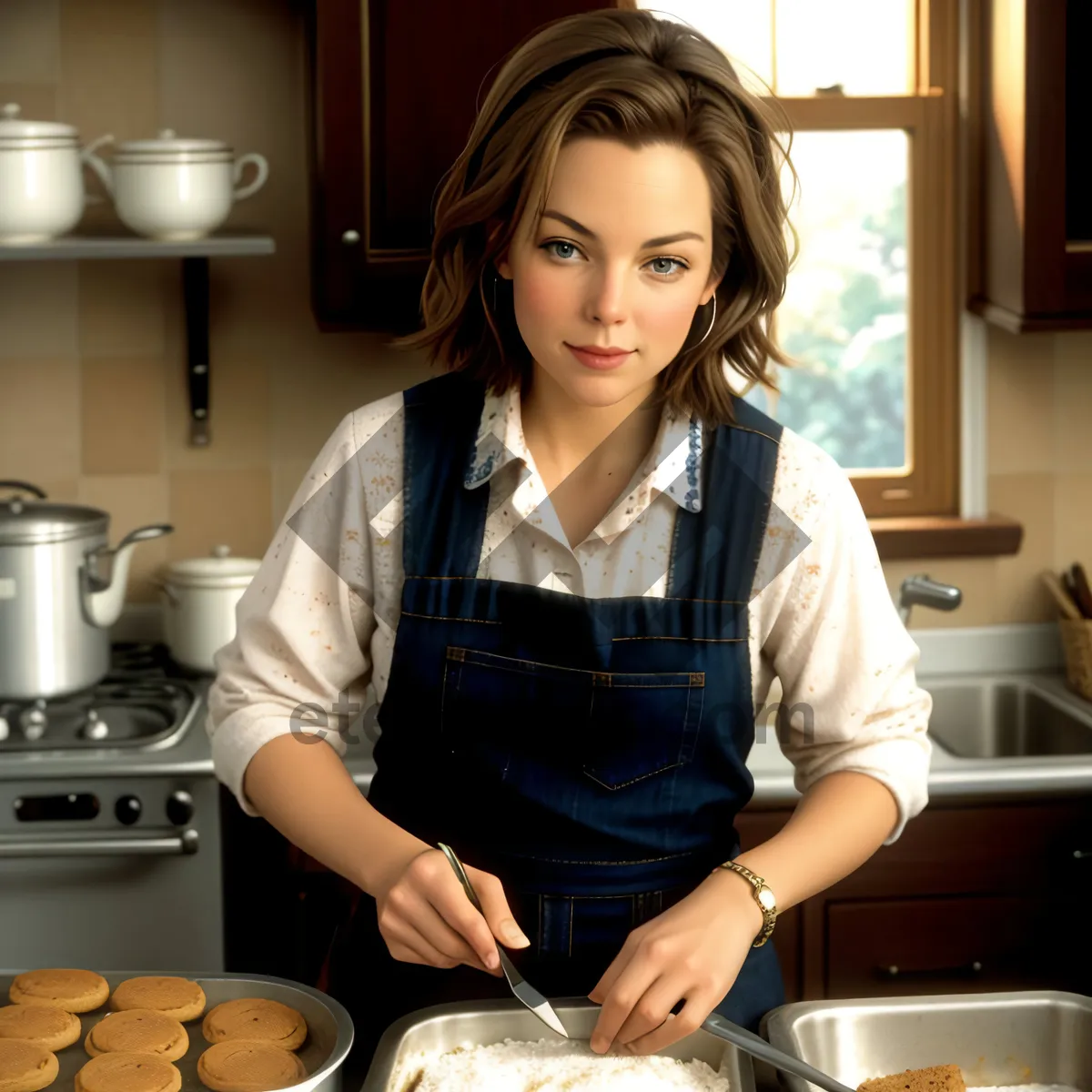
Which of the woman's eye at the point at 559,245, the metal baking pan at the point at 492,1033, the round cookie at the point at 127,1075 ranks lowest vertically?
the metal baking pan at the point at 492,1033

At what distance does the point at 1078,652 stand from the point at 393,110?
56.7 inches

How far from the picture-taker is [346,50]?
7.14 feet

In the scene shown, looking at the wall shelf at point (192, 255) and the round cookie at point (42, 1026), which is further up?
the wall shelf at point (192, 255)

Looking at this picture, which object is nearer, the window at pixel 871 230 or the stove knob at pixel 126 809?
the stove knob at pixel 126 809

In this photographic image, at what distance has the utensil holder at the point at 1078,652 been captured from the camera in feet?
8.34

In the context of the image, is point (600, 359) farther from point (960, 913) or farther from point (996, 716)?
point (996, 716)

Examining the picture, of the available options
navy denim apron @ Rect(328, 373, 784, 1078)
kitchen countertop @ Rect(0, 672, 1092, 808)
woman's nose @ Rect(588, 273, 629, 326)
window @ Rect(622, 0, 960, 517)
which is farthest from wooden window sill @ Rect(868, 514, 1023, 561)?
woman's nose @ Rect(588, 273, 629, 326)

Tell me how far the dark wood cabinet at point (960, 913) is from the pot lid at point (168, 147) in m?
1.43

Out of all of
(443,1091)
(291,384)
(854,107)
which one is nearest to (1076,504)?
(854,107)

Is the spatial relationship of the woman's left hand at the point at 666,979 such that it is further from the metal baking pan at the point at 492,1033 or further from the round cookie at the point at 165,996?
the round cookie at the point at 165,996

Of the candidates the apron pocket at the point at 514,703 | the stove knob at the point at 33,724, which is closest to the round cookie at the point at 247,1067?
the apron pocket at the point at 514,703

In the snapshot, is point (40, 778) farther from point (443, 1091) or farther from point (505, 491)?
point (443, 1091)

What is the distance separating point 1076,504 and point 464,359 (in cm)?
165

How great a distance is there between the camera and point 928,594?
241 cm
